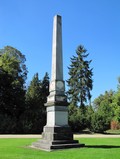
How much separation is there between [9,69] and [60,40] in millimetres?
28997

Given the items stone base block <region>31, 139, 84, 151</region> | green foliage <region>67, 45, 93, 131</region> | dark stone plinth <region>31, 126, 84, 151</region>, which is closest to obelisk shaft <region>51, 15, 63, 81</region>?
dark stone plinth <region>31, 126, 84, 151</region>

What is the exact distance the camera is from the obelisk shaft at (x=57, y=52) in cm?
1551

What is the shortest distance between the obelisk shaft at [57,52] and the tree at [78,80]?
3840 cm

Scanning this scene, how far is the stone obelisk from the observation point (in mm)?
14009

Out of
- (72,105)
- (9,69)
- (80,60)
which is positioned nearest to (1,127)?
(9,69)

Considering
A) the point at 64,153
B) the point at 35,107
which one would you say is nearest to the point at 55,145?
the point at 64,153

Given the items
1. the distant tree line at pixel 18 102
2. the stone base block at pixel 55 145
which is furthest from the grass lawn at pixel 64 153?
the distant tree line at pixel 18 102

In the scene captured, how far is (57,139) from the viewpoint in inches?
555

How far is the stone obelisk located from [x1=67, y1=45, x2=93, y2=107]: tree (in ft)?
127

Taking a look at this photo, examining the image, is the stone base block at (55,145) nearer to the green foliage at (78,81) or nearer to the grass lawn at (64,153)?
the grass lawn at (64,153)

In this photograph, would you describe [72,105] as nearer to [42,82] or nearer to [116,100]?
[42,82]

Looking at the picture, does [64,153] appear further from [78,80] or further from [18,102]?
[78,80]

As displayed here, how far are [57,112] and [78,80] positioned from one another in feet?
137

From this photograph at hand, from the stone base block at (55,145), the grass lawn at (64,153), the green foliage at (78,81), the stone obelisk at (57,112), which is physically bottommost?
the grass lawn at (64,153)
